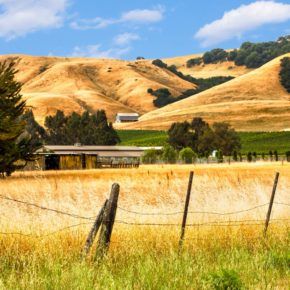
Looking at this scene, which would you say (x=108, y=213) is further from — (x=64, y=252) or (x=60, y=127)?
(x=60, y=127)

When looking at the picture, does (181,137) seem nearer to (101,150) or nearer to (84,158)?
(101,150)

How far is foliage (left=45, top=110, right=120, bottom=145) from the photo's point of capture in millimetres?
127000

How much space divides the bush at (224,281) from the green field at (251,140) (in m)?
111

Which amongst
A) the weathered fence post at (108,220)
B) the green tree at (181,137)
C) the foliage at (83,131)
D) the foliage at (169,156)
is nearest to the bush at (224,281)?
the weathered fence post at (108,220)

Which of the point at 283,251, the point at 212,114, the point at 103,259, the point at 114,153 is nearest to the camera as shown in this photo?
the point at 103,259

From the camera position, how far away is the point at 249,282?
984cm

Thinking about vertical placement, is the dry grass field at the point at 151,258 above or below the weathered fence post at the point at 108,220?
below

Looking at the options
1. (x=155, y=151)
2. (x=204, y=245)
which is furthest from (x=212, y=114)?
(x=204, y=245)

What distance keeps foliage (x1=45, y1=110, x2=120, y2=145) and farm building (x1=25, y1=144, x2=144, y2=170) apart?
2248 centimetres

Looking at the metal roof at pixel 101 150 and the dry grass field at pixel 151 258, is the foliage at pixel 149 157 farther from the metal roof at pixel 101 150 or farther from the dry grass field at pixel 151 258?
the dry grass field at pixel 151 258

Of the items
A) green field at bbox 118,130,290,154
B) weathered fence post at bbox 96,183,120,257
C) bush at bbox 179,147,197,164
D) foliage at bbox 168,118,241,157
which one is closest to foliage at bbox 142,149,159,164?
bush at bbox 179,147,197,164

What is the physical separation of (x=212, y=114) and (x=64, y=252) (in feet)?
613

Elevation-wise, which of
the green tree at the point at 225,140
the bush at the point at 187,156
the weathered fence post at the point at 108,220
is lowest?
the bush at the point at 187,156

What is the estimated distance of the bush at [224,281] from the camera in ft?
30.4
